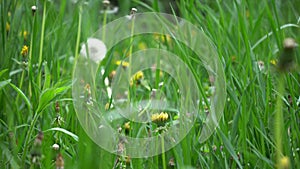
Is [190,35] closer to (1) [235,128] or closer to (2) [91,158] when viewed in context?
(1) [235,128]

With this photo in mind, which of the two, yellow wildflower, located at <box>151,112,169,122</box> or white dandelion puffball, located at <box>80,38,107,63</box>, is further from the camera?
white dandelion puffball, located at <box>80,38,107,63</box>

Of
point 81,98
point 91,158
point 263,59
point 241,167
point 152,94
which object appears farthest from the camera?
point 263,59

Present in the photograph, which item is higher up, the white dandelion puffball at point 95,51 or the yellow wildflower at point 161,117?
the white dandelion puffball at point 95,51

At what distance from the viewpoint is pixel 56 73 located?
1.62 meters

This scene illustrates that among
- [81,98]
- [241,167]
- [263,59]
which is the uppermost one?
[263,59]

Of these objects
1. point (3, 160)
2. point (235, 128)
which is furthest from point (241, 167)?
point (3, 160)

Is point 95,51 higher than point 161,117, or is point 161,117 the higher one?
point 95,51

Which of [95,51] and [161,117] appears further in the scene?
[95,51]

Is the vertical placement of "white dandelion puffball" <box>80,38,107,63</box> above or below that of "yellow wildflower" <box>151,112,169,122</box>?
above

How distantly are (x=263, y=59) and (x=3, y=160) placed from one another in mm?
1023

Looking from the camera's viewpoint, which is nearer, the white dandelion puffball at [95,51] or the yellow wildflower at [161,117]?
the yellow wildflower at [161,117]

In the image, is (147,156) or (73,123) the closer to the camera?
(147,156)

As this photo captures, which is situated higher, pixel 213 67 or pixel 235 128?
pixel 213 67

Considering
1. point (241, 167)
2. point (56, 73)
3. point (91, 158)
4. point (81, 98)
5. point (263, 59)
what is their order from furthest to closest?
point (263, 59) < point (56, 73) < point (81, 98) < point (241, 167) < point (91, 158)
